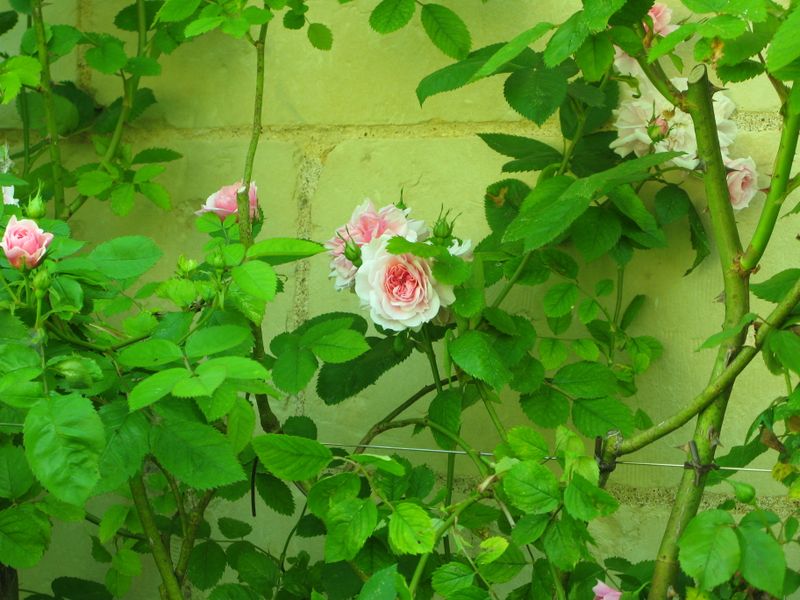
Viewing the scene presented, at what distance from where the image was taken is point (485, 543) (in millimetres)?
903

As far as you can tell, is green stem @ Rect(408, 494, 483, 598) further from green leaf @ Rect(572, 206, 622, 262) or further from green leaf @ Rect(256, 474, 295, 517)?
green leaf @ Rect(572, 206, 622, 262)

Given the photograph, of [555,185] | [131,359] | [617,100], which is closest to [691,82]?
[555,185]

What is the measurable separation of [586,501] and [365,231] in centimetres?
40

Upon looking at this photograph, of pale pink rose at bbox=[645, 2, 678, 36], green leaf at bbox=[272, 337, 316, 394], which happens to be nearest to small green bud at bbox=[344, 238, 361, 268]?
green leaf at bbox=[272, 337, 316, 394]

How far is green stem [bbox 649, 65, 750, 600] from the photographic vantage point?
960 millimetres

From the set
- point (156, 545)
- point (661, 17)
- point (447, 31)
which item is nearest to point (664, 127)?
point (661, 17)

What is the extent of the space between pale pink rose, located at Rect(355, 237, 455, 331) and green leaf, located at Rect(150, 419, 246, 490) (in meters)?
0.24

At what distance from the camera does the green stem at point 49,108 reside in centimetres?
130

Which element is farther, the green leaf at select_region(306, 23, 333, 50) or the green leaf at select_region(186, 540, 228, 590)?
the green leaf at select_region(306, 23, 333, 50)

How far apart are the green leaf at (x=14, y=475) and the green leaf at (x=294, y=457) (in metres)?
0.22

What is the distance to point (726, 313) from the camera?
39.3 inches

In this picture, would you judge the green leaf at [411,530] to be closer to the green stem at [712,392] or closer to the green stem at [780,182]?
the green stem at [712,392]

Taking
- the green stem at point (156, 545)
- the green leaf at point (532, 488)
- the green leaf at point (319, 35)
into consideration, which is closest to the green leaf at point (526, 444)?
the green leaf at point (532, 488)

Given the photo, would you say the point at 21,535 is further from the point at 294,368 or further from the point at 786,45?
the point at 786,45
